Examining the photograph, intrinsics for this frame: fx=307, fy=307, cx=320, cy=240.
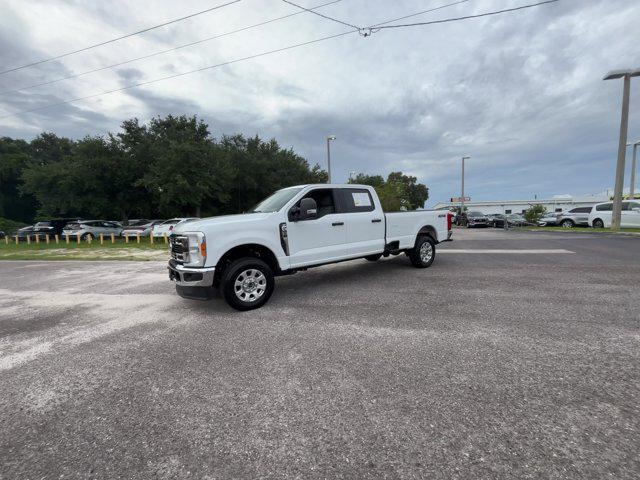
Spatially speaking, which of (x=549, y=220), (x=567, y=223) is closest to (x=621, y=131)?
(x=567, y=223)

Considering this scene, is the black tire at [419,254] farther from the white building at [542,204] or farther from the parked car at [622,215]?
the white building at [542,204]

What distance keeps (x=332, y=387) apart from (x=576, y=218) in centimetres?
2903

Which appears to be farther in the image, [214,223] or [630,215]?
[630,215]

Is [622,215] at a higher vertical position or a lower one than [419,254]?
higher

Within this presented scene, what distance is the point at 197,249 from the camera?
4660 millimetres

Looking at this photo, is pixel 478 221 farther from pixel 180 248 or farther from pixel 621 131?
pixel 180 248

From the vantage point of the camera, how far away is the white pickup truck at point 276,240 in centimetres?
473

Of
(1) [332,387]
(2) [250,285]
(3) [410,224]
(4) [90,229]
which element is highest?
(3) [410,224]

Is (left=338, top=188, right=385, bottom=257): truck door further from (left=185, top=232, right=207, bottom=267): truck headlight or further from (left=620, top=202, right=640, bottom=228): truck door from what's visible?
(left=620, top=202, right=640, bottom=228): truck door

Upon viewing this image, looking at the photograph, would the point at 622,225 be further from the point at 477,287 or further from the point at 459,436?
the point at 459,436

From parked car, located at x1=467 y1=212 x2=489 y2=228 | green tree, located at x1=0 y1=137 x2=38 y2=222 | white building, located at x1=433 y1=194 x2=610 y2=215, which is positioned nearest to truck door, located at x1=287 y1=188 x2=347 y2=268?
parked car, located at x1=467 y1=212 x2=489 y2=228

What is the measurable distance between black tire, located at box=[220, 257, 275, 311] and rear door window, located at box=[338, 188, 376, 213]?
209cm

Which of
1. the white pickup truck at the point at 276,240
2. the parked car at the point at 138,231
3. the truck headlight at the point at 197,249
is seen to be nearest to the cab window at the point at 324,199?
the white pickup truck at the point at 276,240

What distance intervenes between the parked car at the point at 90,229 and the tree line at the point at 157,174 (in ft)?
9.78
